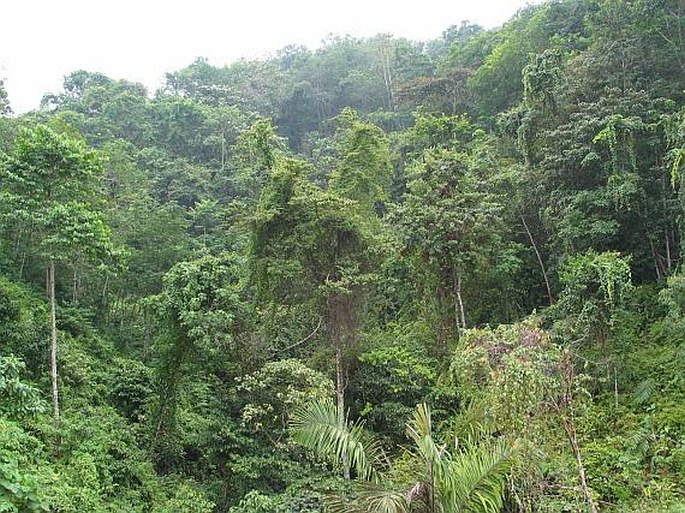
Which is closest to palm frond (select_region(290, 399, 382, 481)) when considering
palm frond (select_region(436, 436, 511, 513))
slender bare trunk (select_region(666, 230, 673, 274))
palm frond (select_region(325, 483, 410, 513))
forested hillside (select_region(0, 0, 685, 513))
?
forested hillside (select_region(0, 0, 685, 513))

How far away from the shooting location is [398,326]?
1194 cm

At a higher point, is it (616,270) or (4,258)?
(4,258)

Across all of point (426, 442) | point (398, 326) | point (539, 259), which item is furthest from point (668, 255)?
point (426, 442)

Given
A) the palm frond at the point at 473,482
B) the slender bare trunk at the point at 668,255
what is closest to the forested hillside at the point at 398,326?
the palm frond at the point at 473,482

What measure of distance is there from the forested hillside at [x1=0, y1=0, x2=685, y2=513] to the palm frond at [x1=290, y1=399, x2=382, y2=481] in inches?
1.0

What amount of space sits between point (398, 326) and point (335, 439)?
7.08 metres

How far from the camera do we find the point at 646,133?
39.0 feet

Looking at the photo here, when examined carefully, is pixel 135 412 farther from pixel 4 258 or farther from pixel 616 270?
pixel 616 270

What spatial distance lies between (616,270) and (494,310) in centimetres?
361

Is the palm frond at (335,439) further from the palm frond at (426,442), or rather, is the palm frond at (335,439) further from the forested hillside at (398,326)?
the palm frond at (426,442)

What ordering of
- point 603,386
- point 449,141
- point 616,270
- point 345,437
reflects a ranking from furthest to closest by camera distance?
point 449,141 → point 603,386 → point 616,270 → point 345,437

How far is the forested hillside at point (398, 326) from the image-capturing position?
5762mm

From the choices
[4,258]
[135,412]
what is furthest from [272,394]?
[4,258]

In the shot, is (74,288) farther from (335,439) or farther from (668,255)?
(668,255)
